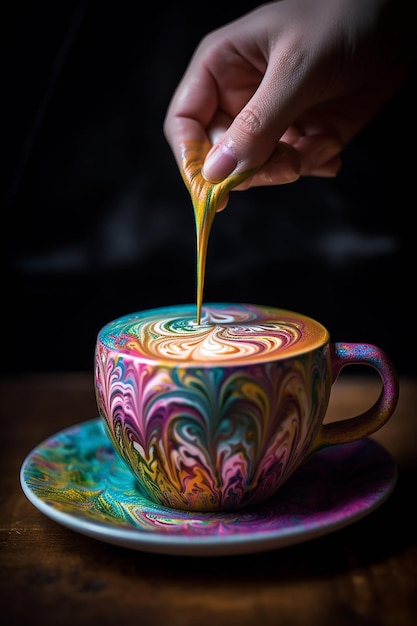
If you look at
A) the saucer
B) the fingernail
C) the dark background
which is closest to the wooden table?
the saucer

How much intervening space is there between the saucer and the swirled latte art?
0.47 feet

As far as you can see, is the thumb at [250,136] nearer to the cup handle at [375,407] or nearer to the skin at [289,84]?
the skin at [289,84]

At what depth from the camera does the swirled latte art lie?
24.8 inches

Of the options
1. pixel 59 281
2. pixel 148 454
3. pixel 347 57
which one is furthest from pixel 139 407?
pixel 59 281

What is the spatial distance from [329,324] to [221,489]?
82 centimetres

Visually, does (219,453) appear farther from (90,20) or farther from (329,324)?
(90,20)

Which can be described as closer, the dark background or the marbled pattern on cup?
the marbled pattern on cup

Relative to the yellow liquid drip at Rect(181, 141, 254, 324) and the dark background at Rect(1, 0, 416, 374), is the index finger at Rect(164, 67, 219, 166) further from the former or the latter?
the dark background at Rect(1, 0, 416, 374)

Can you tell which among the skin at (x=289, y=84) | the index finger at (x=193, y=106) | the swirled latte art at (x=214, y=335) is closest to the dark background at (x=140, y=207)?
the skin at (x=289, y=84)

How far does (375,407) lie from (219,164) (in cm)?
30

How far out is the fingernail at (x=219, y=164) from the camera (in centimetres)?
75

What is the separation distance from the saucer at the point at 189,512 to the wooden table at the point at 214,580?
0.03 metres

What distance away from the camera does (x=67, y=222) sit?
1.43 metres

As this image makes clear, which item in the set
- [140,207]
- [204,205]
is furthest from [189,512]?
[140,207]
